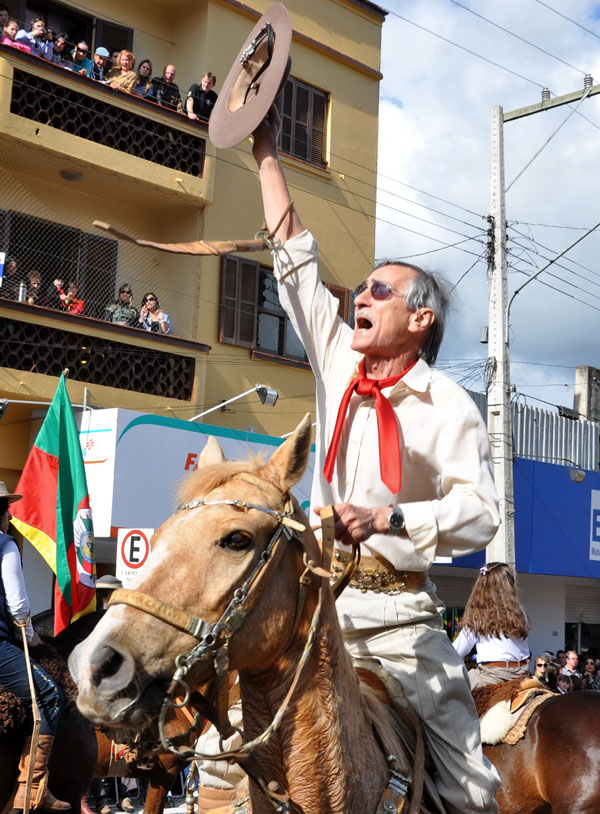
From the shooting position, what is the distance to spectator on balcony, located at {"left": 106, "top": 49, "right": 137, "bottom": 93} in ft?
55.6

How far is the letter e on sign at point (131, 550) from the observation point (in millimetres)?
9945

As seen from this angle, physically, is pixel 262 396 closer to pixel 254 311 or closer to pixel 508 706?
pixel 254 311

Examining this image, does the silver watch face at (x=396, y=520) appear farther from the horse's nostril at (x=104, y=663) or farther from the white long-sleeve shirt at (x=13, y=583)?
the white long-sleeve shirt at (x=13, y=583)

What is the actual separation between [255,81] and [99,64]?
14.0 metres

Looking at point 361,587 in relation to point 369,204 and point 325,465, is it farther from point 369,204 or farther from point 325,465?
point 369,204

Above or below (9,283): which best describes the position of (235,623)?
below

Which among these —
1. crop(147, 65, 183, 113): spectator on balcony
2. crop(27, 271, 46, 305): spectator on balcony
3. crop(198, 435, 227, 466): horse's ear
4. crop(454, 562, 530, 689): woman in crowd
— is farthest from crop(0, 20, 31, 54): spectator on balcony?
crop(198, 435, 227, 466): horse's ear

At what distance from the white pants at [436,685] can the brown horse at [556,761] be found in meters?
3.95

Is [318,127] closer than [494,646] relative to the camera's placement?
No

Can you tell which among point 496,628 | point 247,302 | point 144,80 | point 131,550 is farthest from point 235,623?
point 144,80

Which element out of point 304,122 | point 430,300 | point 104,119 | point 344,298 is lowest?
point 430,300

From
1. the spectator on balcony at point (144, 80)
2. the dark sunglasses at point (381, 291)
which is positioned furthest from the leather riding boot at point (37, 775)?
the spectator on balcony at point (144, 80)

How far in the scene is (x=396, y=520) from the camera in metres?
3.00

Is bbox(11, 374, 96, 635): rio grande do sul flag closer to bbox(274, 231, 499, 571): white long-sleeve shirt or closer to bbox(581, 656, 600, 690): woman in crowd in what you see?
bbox(274, 231, 499, 571): white long-sleeve shirt
